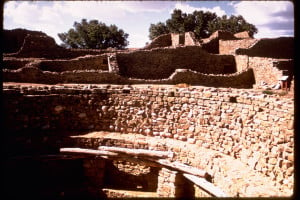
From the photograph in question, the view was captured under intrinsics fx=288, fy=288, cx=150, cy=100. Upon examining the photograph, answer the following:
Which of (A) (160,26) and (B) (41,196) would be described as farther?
(A) (160,26)

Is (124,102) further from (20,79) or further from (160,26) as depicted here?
(160,26)

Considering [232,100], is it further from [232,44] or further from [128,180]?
[232,44]

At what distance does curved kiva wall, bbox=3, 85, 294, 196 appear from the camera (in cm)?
660

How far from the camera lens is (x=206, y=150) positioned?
8633 millimetres

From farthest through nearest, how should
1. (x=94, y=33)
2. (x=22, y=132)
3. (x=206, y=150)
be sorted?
(x=94, y=33) < (x=22, y=132) < (x=206, y=150)

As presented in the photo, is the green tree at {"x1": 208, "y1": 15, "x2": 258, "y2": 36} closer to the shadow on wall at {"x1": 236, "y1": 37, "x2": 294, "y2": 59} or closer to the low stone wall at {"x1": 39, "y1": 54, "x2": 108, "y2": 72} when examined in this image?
the shadow on wall at {"x1": 236, "y1": 37, "x2": 294, "y2": 59}

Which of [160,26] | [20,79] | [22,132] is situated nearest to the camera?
[22,132]

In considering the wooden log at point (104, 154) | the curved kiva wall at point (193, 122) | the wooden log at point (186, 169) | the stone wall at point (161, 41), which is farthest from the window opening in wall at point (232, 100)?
the stone wall at point (161, 41)

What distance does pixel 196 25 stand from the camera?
168 feet

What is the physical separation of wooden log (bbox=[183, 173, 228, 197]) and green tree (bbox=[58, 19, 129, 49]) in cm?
4128

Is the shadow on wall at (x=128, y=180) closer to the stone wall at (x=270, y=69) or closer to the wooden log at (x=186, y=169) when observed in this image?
the wooden log at (x=186, y=169)

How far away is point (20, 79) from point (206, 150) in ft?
36.8

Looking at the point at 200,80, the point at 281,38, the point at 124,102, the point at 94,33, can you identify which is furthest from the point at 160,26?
the point at 124,102

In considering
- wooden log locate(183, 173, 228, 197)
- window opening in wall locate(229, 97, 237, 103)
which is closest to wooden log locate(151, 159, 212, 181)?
wooden log locate(183, 173, 228, 197)
